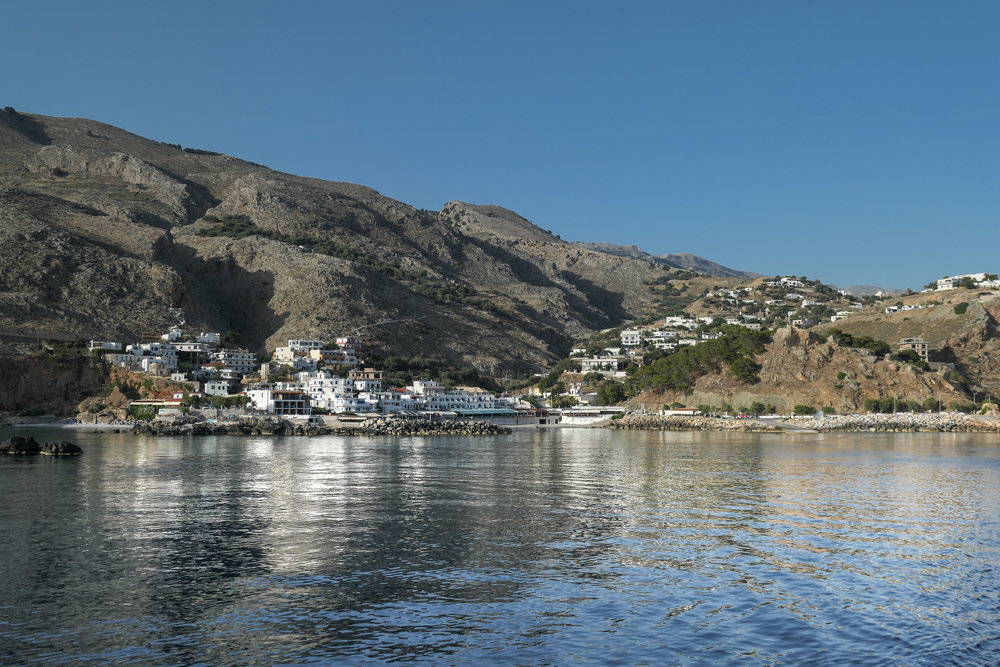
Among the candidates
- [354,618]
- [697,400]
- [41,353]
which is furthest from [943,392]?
[41,353]

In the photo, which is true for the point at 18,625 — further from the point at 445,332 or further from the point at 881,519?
the point at 445,332

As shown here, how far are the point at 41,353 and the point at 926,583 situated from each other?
104793 millimetres

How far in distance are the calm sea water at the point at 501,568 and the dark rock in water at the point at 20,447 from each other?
17103 millimetres

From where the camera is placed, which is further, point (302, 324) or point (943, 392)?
point (302, 324)

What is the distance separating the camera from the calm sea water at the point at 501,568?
48.3ft

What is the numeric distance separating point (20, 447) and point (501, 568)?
50.3m

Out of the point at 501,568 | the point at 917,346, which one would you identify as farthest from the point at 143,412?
the point at 917,346

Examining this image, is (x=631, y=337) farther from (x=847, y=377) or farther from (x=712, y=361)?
(x=847, y=377)

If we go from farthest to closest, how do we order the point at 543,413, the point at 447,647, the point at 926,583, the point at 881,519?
the point at 543,413 < the point at 881,519 < the point at 926,583 < the point at 447,647

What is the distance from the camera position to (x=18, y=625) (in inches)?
621

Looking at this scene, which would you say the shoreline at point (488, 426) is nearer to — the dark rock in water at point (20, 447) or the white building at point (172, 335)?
the dark rock in water at point (20, 447)

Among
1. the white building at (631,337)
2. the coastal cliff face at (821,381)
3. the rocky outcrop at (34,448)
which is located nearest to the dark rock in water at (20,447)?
the rocky outcrop at (34,448)

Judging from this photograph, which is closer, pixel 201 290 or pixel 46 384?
pixel 46 384

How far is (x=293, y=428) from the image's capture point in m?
88.0
